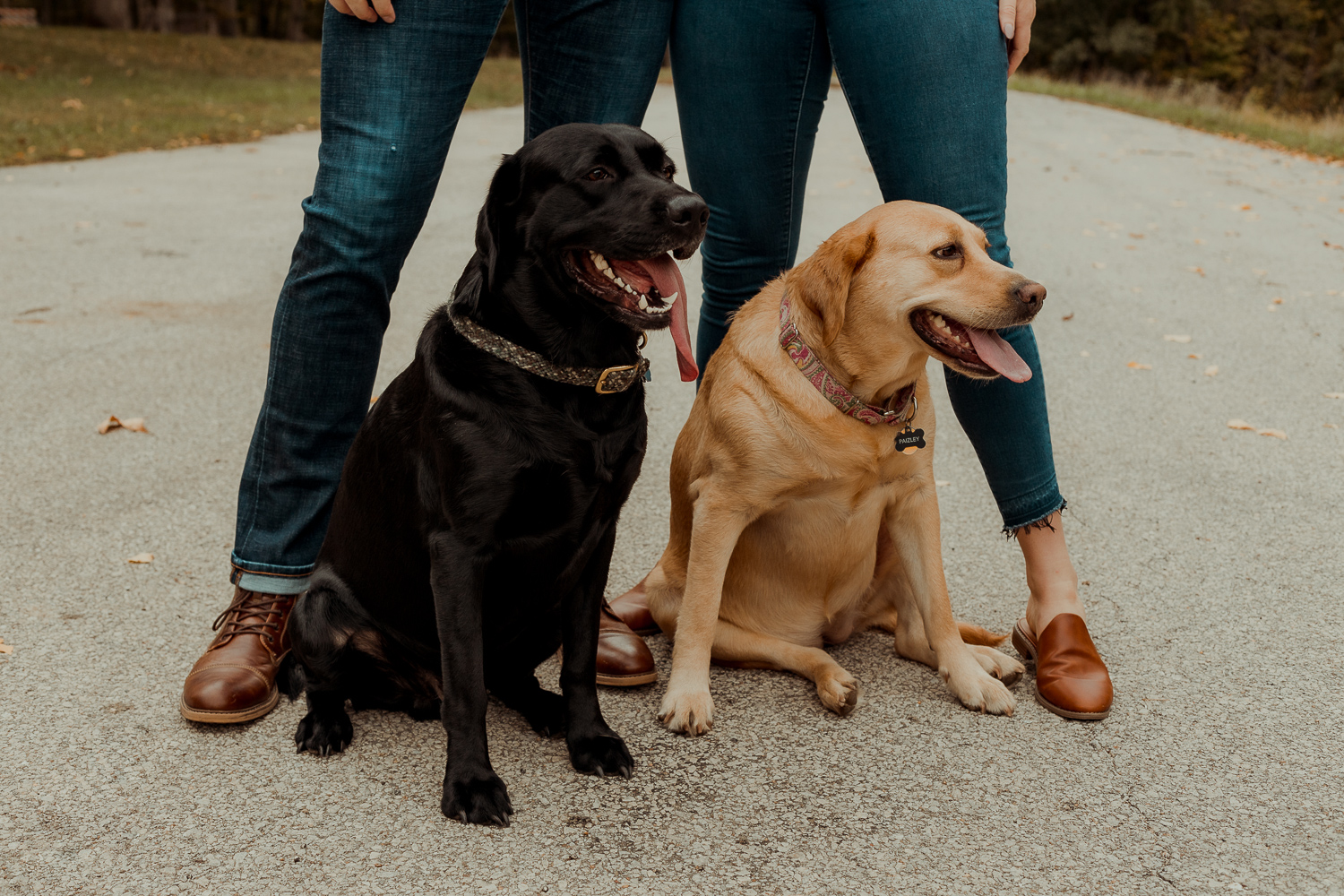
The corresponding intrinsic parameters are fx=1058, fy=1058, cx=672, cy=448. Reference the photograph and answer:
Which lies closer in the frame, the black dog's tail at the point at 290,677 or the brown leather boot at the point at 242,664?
the brown leather boot at the point at 242,664

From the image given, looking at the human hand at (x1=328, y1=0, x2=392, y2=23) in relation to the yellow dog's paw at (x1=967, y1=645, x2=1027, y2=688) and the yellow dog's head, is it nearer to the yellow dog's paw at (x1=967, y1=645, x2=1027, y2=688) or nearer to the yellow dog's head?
the yellow dog's head

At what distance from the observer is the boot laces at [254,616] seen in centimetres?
257

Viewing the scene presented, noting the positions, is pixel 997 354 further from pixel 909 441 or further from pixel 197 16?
pixel 197 16

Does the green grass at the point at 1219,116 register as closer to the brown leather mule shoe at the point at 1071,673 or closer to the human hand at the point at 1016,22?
the human hand at the point at 1016,22

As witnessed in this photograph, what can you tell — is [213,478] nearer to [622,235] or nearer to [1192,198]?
[622,235]

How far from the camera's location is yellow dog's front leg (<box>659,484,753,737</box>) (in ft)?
8.16

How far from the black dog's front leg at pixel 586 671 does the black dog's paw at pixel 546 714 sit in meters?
0.07

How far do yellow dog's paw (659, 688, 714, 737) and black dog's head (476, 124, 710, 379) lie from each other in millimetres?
820

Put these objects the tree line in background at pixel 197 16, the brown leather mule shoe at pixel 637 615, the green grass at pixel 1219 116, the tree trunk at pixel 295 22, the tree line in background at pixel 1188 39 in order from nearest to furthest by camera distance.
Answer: the brown leather mule shoe at pixel 637 615 < the green grass at pixel 1219 116 < the tree line in background at pixel 197 16 < the tree trunk at pixel 295 22 < the tree line in background at pixel 1188 39

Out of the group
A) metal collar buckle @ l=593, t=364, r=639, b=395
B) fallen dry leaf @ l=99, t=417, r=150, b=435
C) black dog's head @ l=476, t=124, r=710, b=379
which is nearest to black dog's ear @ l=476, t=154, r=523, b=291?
black dog's head @ l=476, t=124, r=710, b=379

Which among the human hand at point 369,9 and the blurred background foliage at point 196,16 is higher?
the human hand at point 369,9

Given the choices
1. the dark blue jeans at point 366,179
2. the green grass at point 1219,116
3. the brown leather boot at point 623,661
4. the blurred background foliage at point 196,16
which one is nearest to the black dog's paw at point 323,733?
the dark blue jeans at point 366,179

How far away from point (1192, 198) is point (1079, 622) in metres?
9.20

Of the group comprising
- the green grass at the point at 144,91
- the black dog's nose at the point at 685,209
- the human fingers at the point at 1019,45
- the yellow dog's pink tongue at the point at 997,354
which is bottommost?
the green grass at the point at 144,91
